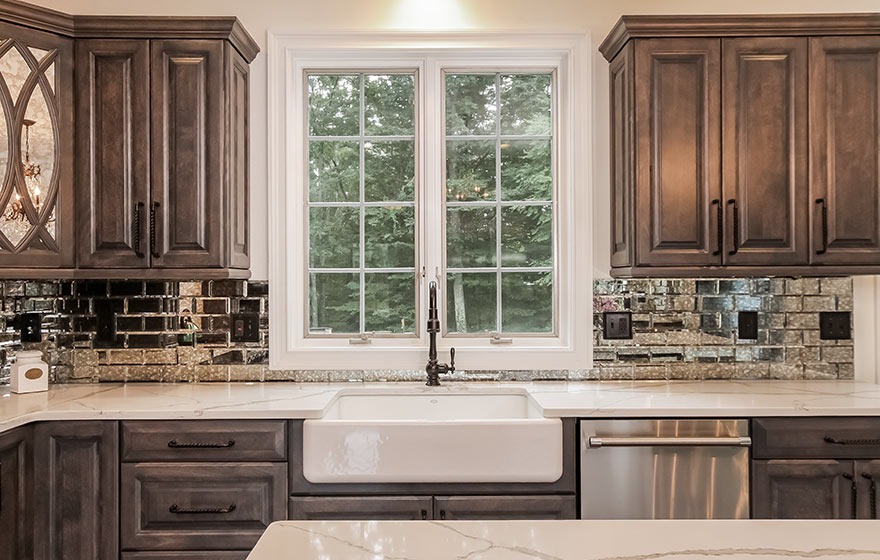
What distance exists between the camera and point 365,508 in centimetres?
211

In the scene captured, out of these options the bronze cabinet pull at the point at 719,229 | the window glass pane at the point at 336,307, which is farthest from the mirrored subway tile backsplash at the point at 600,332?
the bronze cabinet pull at the point at 719,229

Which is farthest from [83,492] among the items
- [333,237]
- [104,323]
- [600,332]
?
[600,332]

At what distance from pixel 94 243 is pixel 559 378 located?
1953mm

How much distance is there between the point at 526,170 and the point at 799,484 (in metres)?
1.62

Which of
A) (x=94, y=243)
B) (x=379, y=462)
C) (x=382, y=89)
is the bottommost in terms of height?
(x=379, y=462)

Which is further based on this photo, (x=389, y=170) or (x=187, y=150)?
(x=389, y=170)

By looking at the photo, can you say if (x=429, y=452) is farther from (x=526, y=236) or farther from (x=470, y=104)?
(x=470, y=104)

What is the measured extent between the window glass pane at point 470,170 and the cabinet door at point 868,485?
1.72 meters

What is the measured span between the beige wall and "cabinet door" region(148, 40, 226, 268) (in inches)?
14.7

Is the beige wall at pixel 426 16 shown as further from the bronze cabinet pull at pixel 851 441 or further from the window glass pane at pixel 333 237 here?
the bronze cabinet pull at pixel 851 441

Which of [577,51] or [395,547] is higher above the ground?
[577,51]

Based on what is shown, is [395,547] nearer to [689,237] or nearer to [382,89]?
[689,237]

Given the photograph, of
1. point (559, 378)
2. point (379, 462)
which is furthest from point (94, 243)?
point (559, 378)

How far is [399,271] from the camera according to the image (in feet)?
9.30
